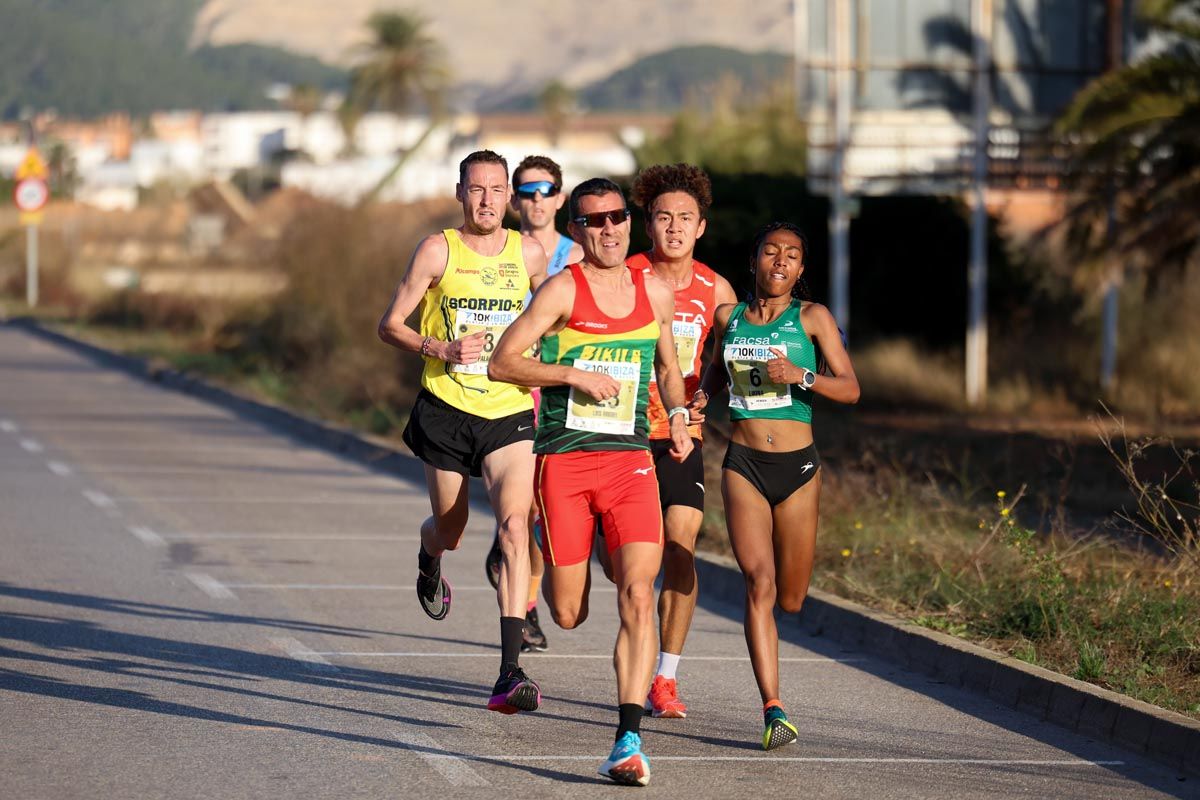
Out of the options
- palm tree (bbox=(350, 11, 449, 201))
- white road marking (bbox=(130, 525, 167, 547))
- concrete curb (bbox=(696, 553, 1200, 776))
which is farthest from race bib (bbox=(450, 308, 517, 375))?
palm tree (bbox=(350, 11, 449, 201))

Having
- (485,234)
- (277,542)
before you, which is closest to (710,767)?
(485,234)

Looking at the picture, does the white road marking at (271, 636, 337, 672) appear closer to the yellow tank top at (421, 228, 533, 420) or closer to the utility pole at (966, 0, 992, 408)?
the yellow tank top at (421, 228, 533, 420)

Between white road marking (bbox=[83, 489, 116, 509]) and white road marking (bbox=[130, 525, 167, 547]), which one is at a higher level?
white road marking (bbox=[130, 525, 167, 547])

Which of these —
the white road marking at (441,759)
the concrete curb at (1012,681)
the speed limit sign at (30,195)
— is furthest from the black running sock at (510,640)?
the speed limit sign at (30,195)

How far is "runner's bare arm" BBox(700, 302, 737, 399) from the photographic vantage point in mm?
8414

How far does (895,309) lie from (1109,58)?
4300mm

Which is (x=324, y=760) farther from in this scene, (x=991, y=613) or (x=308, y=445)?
(x=308, y=445)

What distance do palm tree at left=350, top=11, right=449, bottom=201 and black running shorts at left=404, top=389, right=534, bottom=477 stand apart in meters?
103

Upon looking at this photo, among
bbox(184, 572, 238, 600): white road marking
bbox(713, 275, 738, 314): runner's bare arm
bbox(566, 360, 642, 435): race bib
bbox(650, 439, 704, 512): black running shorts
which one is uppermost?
bbox(713, 275, 738, 314): runner's bare arm

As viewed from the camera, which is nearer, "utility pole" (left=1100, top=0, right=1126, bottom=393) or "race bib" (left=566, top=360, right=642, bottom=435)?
"race bib" (left=566, top=360, right=642, bottom=435)

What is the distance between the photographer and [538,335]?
7.71 m

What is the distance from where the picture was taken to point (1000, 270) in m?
28.5

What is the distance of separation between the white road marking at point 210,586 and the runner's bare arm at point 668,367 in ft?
14.0

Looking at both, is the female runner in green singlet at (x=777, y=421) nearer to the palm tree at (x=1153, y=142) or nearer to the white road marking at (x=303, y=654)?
the white road marking at (x=303, y=654)
